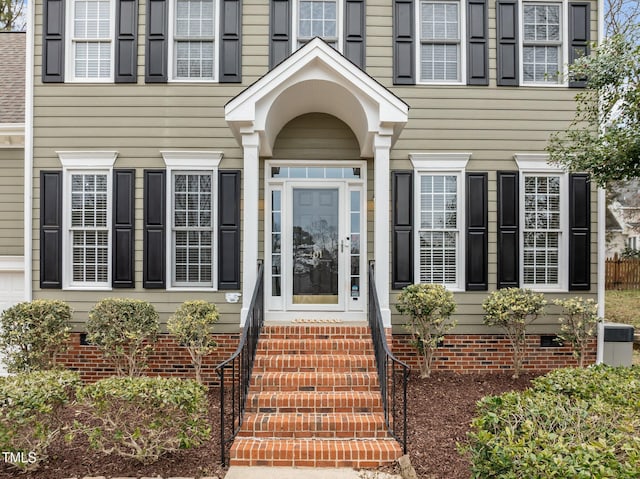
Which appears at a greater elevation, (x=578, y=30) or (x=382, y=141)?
(x=578, y=30)

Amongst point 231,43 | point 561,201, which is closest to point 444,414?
point 561,201

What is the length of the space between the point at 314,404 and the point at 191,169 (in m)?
3.89

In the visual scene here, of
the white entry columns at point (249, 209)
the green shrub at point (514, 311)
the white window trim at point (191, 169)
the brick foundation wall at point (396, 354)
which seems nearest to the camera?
the white entry columns at point (249, 209)

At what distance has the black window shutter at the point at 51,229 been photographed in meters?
6.64

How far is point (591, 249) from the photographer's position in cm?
675

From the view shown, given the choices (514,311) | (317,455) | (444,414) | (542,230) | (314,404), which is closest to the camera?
(317,455)

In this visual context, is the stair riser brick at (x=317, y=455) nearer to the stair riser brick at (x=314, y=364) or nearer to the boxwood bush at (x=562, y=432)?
the stair riser brick at (x=314, y=364)

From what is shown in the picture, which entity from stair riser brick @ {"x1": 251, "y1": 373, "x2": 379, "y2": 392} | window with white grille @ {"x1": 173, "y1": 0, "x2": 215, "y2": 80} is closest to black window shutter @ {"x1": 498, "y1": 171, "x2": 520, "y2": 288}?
stair riser brick @ {"x1": 251, "y1": 373, "x2": 379, "y2": 392}

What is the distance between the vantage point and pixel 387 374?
15.6ft

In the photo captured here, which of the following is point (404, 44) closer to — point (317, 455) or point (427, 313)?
point (427, 313)

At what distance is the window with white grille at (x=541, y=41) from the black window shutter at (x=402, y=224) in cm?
246

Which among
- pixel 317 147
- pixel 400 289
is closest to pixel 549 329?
pixel 400 289

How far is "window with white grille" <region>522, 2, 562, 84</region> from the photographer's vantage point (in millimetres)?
6867

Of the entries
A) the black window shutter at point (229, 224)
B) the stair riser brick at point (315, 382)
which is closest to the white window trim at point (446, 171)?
the stair riser brick at point (315, 382)
